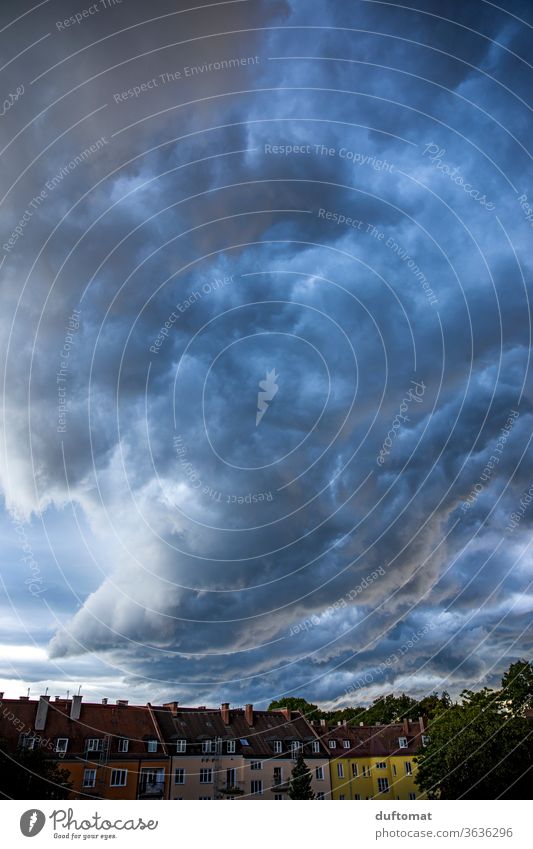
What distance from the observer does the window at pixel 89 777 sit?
34.7 m

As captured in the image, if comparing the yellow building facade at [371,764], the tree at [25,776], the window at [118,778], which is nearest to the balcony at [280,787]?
the yellow building facade at [371,764]

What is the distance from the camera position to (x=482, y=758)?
29203 mm

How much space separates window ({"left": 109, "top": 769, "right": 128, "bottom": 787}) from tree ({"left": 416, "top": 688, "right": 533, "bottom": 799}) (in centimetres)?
1962

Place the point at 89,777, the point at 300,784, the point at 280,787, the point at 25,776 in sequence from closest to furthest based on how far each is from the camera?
the point at 25,776
the point at 89,777
the point at 300,784
the point at 280,787

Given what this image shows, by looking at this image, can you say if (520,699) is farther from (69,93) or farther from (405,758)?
(69,93)

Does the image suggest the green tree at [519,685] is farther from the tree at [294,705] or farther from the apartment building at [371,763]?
the tree at [294,705]

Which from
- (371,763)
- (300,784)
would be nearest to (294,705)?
(371,763)

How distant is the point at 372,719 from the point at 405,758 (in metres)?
41.1

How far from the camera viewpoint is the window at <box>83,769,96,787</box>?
3469cm

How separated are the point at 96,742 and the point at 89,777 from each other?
272 cm

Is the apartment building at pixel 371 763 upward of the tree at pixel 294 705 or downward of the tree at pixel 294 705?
downward

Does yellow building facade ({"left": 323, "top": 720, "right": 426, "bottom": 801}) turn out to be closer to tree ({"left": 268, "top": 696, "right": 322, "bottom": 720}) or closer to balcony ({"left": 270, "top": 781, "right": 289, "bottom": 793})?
balcony ({"left": 270, "top": 781, "right": 289, "bottom": 793})

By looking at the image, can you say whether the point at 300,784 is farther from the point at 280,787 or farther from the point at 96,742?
the point at 96,742
